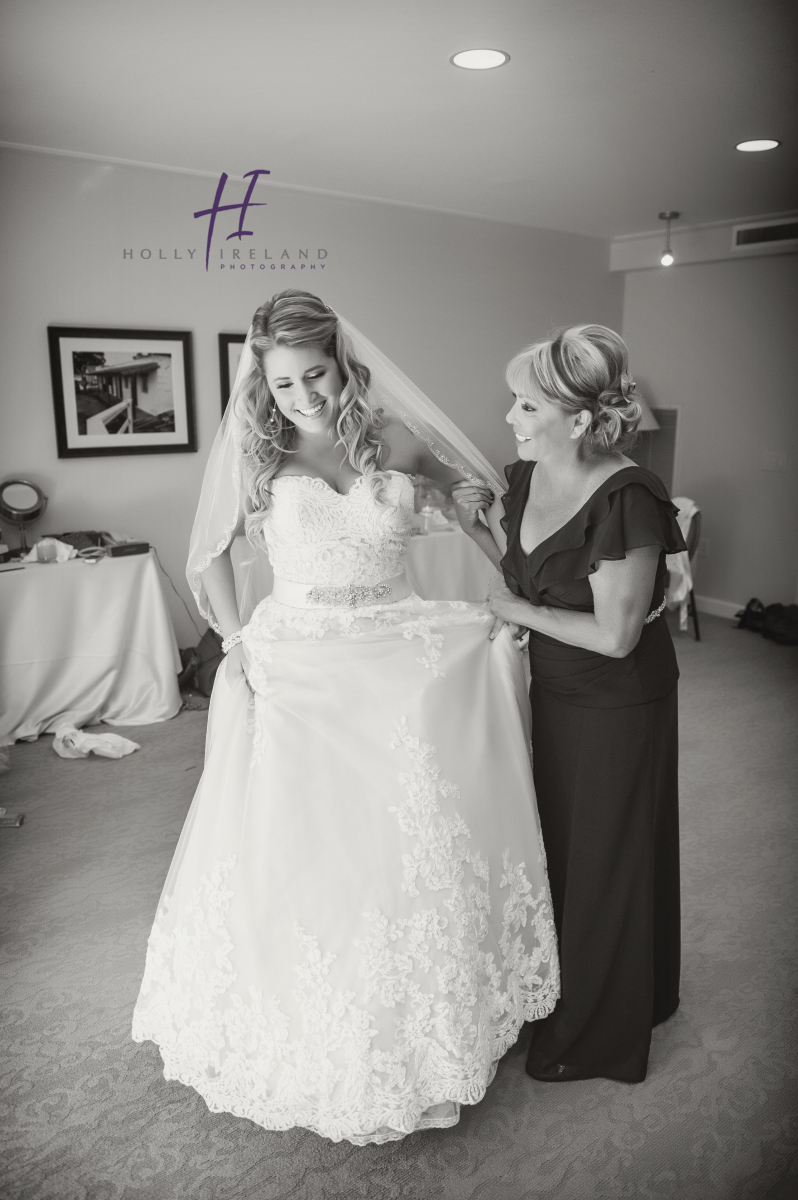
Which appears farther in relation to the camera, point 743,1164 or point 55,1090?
point 55,1090

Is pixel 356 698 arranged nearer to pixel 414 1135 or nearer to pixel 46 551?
pixel 414 1135

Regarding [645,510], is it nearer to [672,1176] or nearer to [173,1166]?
[672,1176]

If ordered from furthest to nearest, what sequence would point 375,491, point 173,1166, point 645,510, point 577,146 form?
point 577,146 < point 375,491 < point 173,1166 < point 645,510

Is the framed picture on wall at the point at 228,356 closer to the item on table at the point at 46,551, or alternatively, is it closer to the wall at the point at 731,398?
the item on table at the point at 46,551

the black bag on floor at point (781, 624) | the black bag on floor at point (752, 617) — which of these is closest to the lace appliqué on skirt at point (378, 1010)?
the black bag on floor at point (781, 624)

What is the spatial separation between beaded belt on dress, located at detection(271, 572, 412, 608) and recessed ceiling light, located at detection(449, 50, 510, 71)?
1.96 metres

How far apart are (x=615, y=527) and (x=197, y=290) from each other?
3902mm

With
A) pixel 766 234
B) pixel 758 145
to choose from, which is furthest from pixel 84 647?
pixel 766 234

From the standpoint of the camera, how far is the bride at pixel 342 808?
1801 mm

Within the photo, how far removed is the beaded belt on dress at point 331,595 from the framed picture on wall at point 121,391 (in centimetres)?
299

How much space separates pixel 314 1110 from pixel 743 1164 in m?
0.92

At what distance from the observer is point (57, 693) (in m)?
4.38

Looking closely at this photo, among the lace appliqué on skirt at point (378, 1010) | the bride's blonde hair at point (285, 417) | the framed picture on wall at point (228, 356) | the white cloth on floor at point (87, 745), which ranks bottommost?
the white cloth on floor at point (87, 745)

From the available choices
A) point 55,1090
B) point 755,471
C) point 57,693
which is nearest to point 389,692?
point 55,1090
